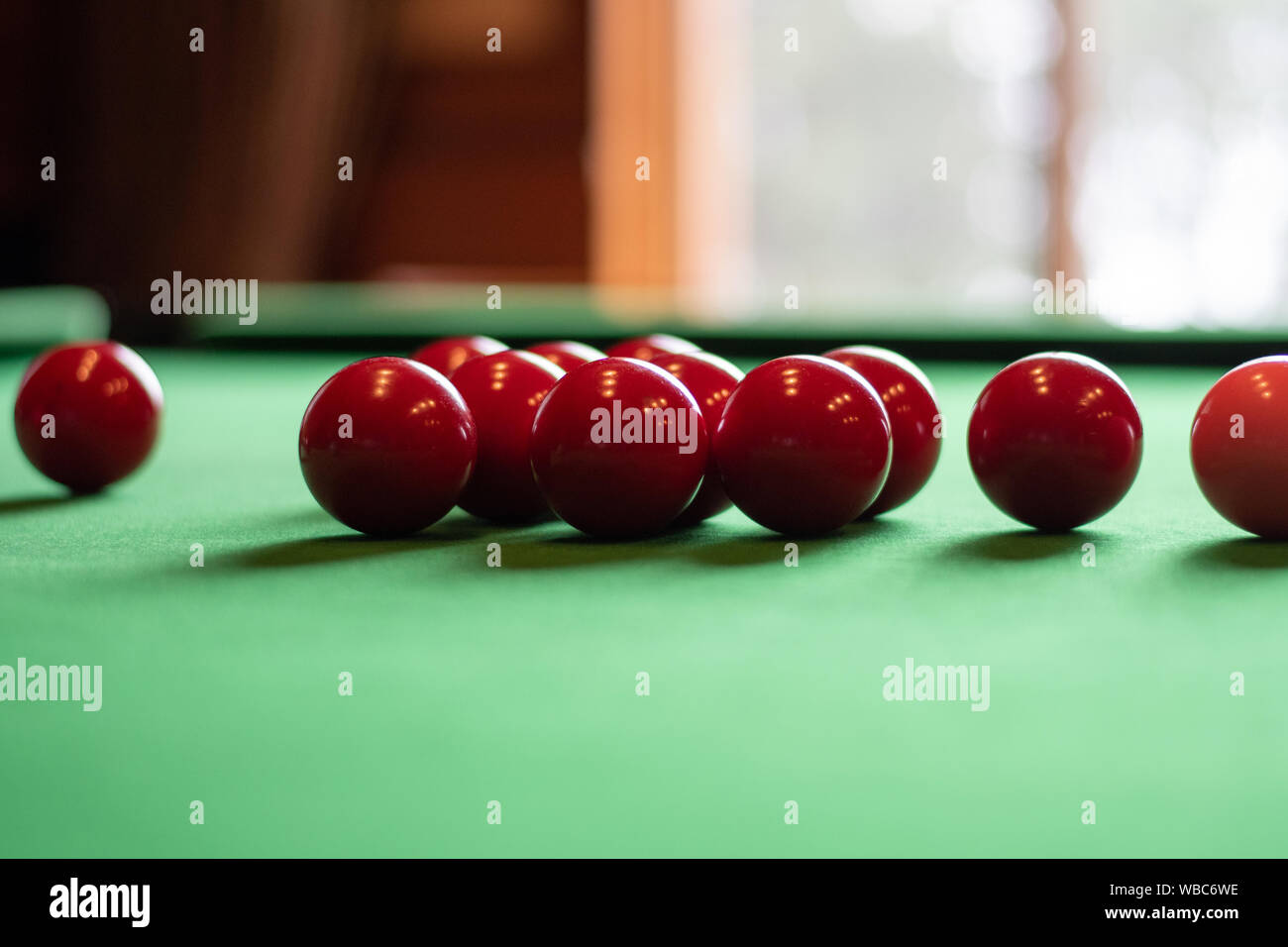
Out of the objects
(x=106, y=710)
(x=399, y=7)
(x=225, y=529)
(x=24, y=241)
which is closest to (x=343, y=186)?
(x=399, y=7)

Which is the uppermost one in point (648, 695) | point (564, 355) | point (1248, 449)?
point (564, 355)

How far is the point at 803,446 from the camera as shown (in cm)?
211

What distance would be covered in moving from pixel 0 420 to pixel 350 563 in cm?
223

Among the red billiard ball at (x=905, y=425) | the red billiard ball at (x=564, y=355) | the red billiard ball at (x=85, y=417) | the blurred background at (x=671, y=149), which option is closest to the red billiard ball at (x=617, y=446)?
the red billiard ball at (x=905, y=425)

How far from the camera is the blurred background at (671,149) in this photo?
9148mm

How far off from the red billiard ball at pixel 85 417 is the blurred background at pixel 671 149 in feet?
21.2

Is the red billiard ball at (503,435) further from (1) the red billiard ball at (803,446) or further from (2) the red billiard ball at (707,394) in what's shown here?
(1) the red billiard ball at (803,446)

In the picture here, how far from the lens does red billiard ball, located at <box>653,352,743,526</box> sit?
229cm

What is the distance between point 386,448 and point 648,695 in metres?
0.97

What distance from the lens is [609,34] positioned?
10070mm

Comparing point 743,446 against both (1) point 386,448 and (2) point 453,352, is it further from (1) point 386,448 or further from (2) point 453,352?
(2) point 453,352

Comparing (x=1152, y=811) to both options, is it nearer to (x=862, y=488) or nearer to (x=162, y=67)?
(x=862, y=488)

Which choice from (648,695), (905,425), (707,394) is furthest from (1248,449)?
(648,695)

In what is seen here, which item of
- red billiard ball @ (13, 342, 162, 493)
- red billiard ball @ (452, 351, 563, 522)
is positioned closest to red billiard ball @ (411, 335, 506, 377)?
red billiard ball @ (452, 351, 563, 522)
